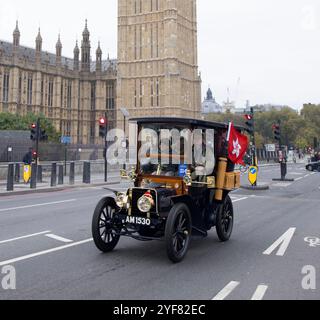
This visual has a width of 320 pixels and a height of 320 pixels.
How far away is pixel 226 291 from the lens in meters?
4.72

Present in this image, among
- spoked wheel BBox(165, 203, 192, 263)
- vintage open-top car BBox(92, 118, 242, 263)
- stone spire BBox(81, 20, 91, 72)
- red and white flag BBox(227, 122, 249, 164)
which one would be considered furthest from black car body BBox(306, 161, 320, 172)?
stone spire BBox(81, 20, 91, 72)

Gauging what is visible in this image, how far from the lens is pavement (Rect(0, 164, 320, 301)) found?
184 inches

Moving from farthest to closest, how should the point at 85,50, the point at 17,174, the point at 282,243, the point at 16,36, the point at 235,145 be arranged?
the point at 85,50 → the point at 16,36 → the point at 17,174 → the point at 282,243 → the point at 235,145

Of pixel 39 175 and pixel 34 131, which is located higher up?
pixel 34 131

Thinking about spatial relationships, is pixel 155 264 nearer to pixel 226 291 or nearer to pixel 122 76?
pixel 226 291

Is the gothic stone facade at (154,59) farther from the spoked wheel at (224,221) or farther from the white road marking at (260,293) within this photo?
the white road marking at (260,293)

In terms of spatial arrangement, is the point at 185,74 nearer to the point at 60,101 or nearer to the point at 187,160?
the point at 60,101

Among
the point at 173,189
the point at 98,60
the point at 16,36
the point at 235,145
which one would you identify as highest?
the point at 16,36

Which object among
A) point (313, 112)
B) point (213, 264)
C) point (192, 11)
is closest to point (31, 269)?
point (213, 264)

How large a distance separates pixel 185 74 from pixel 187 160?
69521mm

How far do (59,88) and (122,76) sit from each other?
13.1m

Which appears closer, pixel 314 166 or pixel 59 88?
pixel 314 166

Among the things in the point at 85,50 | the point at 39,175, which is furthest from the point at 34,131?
the point at 85,50

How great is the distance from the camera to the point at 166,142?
7.09 metres
